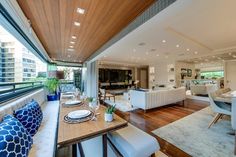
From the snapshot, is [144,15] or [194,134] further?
[194,134]

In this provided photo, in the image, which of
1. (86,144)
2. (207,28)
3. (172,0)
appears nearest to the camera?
(172,0)

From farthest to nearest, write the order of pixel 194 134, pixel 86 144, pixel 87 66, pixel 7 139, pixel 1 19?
pixel 87 66
pixel 194 134
pixel 86 144
pixel 1 19
pixel 7 139

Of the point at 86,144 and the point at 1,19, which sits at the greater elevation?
the point at 1,19

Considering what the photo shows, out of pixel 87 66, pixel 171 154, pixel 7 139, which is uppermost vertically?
pixel 87 66

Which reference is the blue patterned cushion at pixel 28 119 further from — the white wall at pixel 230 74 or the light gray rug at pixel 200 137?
the white wall at pixel 230 74

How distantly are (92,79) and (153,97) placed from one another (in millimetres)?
4661

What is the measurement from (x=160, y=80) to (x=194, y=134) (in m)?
7.91

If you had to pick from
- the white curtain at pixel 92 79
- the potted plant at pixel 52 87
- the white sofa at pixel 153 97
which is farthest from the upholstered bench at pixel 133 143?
the white curtain at pixel 92 79

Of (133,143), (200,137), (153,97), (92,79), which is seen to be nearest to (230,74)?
(153,97)

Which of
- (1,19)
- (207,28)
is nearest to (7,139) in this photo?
(1,19)

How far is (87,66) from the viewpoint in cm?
806

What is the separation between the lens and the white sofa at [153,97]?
163 inches

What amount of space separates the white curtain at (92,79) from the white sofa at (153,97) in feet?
10.9

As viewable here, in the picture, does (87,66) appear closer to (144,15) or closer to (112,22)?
(112,22)
